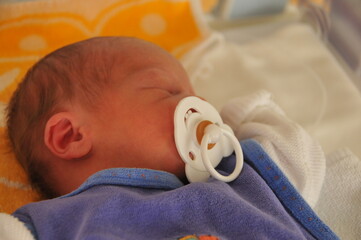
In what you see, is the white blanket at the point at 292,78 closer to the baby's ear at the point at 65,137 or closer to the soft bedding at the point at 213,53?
the soft bedding at the point at 213,53

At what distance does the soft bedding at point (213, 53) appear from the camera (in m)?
1.24

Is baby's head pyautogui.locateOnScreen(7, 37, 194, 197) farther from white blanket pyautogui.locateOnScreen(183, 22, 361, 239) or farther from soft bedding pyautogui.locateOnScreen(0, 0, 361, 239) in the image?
white blanket pyautogui.locateOnScreen(183, 22, 361, 239)

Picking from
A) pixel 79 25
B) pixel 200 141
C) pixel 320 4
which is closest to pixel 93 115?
pixel 200 141

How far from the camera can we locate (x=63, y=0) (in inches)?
52.7

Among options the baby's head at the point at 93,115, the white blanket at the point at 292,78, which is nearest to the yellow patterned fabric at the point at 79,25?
the white blanket at the point at 292,78

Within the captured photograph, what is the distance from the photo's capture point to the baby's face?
0.83 m

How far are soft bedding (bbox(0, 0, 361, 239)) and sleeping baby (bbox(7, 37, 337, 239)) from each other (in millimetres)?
274

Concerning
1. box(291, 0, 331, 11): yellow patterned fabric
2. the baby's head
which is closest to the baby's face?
the baby's head

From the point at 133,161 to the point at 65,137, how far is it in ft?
0.46

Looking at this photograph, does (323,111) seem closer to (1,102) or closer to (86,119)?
(86,119)

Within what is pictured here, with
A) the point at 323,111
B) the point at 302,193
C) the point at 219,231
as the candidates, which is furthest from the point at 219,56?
the point at 219,231

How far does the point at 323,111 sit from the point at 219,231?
67 cm

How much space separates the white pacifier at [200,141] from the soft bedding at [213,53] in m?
0.41

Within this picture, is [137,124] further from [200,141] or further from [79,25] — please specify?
[79,25]
